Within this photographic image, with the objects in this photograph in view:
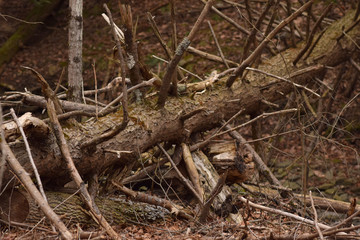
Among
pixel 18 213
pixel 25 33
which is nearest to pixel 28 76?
pixel 25 33

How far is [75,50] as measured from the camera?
196 inches

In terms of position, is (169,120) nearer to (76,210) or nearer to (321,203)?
(76,210)

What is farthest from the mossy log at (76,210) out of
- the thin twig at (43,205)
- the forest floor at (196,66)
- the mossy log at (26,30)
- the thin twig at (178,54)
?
the mossy log at (26,30)

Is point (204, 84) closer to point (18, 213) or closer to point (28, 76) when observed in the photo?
point (18, 213)

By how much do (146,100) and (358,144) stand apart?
540 centimetres

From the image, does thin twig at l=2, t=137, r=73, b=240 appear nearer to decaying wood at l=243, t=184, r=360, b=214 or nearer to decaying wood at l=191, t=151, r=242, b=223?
decaying wood at l=191, t=151, r=242, b=223

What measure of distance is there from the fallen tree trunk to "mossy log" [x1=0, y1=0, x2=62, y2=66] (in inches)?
304

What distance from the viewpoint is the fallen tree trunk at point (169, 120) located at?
3758mm

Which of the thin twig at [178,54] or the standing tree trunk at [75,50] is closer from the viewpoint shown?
the thin twig at [178,54]

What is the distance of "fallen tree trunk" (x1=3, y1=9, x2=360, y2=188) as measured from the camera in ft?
12.3

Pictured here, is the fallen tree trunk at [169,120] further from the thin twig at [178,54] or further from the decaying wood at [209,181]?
the decaying wood at [209,181]

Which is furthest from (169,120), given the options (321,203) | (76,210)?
(321,203)

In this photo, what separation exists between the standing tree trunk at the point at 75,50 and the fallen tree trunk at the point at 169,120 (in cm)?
91

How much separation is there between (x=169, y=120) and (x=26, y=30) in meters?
8.64
